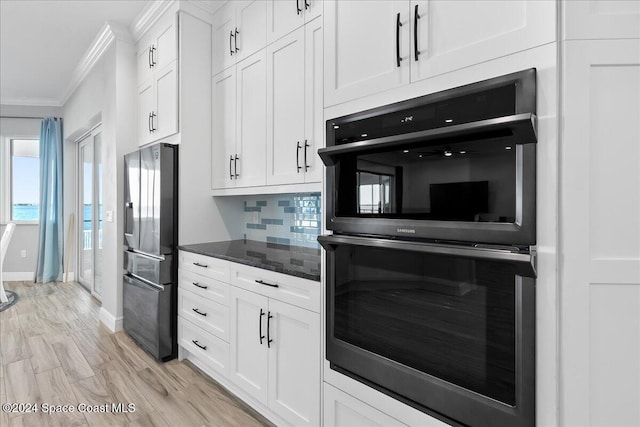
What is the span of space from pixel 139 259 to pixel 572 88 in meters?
3.07

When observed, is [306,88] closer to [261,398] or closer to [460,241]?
[460,241]

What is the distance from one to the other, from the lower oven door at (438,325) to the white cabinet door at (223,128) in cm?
151

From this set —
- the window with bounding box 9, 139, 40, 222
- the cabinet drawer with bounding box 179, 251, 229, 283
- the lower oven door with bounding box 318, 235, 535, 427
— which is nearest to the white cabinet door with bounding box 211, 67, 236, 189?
the cabinet drawer with bounding box 179, 251, 229, 283

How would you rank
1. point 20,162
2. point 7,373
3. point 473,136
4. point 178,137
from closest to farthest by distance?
point 473,136 < point 7,373 < point 178,137 < point 20,162

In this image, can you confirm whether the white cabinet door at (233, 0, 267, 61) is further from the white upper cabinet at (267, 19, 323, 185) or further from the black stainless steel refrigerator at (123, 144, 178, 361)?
the black stainless steel refrigerator at (123, 144, 178, 361)

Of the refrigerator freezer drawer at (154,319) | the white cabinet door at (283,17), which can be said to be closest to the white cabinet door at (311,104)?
the white cabinet door at (283,17)

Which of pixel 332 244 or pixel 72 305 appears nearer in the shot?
pixel 332 244

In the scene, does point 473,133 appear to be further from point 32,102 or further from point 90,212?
point 32,102

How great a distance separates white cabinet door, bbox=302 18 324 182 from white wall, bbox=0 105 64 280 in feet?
17.8

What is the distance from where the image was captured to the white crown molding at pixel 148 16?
2746mm

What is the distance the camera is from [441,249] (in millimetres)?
1079

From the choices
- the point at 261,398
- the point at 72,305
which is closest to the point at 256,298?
the point at 261,398

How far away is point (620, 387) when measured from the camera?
894 mm

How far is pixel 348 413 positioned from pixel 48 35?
424cm
